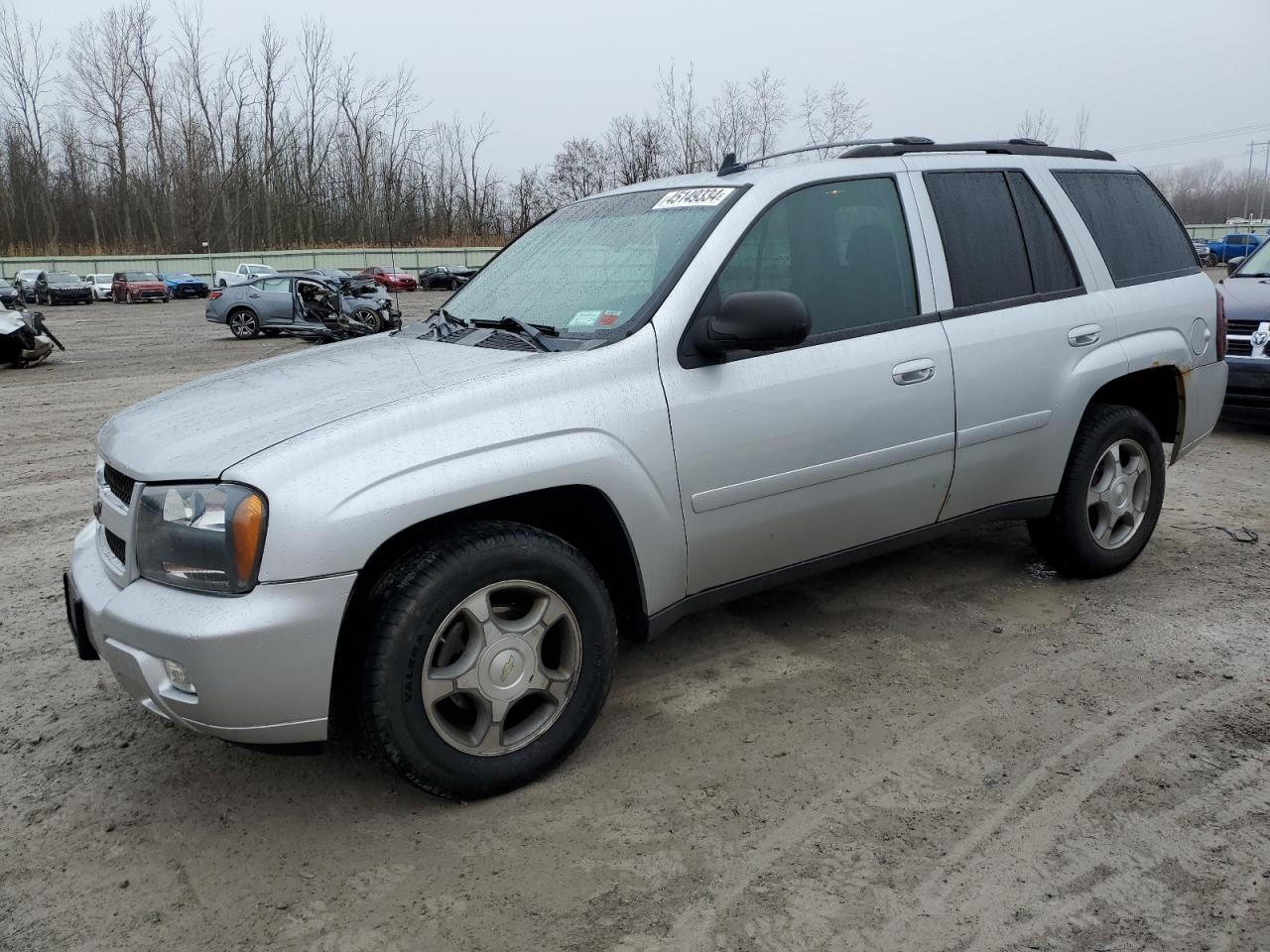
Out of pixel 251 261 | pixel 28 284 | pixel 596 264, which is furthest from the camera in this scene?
pixel 251 261

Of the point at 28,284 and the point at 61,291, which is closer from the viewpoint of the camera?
the point at 61,291

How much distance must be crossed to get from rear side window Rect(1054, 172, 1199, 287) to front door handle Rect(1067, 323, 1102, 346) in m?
0.32

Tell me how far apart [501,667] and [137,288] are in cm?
4278

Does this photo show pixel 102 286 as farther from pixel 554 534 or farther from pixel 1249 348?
pixel 554 534

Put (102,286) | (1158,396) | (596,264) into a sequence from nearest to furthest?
1. (596,264)
2. (1158,396)
3. (102,286)

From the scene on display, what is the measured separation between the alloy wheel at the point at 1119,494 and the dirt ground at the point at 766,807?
32cm

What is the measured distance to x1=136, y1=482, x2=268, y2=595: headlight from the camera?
2408 mm

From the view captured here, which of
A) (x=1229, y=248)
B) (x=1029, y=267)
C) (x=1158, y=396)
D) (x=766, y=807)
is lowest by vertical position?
(x=766, y=807)

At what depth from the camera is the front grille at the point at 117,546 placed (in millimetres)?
2717

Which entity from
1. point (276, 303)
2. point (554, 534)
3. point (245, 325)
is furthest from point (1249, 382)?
point (245, 325)

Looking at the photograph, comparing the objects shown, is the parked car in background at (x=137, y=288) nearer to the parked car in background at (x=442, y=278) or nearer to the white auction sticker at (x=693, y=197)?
the parked car in background at (x=442, y=278)

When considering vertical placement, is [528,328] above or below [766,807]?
above

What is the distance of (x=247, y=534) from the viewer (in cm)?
240

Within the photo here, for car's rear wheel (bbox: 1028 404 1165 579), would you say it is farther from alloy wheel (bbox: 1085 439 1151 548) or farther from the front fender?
the front fender
